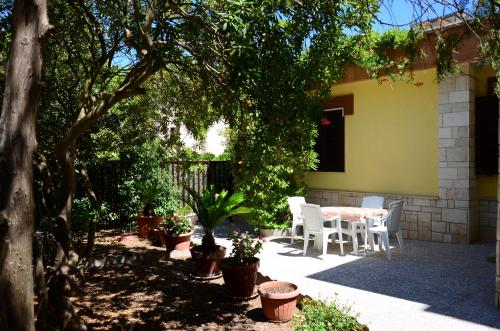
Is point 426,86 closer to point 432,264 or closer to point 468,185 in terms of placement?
point 468,185

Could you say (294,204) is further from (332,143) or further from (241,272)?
(241,272)

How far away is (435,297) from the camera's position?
5.05m

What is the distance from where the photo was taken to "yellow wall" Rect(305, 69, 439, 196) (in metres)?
8.70

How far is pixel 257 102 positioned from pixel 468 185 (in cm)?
625

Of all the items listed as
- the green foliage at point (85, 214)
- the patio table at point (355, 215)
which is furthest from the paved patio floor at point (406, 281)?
the green foliage at point (85, 214)

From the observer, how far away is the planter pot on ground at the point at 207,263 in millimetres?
6012

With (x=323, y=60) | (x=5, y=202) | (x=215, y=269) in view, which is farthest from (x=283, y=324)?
(x=5, y=202)

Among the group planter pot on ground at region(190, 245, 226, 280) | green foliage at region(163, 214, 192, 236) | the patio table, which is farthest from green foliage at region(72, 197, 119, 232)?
the patio table

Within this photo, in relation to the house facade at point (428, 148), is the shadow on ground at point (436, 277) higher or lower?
lower

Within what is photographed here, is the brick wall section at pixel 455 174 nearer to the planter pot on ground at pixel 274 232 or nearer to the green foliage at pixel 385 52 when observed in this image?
the green foliage at pixel 385 52

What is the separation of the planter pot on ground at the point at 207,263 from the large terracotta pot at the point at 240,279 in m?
0.87

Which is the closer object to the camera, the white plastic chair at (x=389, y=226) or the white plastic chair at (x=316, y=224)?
the white plastic chair at (x=389, y=226)

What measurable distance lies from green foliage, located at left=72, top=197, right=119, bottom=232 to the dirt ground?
75 cm

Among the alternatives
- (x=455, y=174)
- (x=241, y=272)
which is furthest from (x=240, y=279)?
(x=455, y=174)
